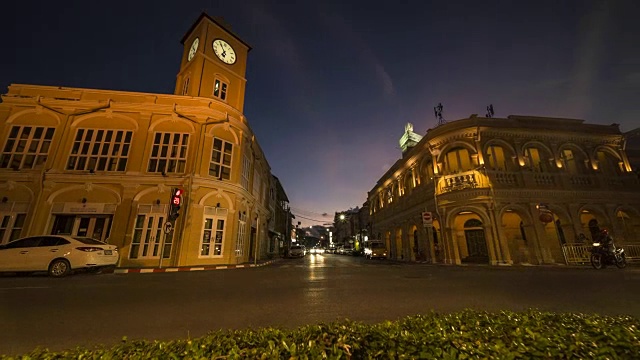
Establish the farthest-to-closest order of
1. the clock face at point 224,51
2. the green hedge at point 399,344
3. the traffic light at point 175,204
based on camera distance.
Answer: the clock face at point 224,51 < the traffic light at point 175,204 < the green hedge at point 399,344

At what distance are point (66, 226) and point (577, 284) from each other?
24.0 m

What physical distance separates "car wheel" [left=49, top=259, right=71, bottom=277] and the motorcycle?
23.8m

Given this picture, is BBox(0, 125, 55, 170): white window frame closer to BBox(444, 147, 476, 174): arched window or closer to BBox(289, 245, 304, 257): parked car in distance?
BBox(289, 245, 304, 257): parked car in distance

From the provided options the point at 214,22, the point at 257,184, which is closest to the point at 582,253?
the point at 257,184

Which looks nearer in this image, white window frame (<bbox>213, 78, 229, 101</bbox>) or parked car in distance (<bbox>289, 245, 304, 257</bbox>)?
white window frame (<bbox>213, 78, 229, 101</bbox>)

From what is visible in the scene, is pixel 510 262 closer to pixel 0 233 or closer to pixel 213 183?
pixel 213 183

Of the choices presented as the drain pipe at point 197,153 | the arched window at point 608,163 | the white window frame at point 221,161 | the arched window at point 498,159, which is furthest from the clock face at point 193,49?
the arched window at point 608,163

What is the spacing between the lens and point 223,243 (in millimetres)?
15734

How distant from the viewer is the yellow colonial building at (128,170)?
14250 mm

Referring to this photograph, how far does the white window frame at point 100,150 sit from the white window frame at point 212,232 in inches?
239

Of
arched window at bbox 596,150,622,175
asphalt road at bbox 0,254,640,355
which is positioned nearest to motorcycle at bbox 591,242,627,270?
asphalt road at bbox 0,254,640,355

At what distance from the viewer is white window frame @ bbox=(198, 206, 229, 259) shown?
1494 centimetres

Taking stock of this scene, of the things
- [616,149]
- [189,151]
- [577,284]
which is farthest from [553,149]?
[189,151]

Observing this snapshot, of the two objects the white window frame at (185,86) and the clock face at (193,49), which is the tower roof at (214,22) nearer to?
the clock face at (193,49)
